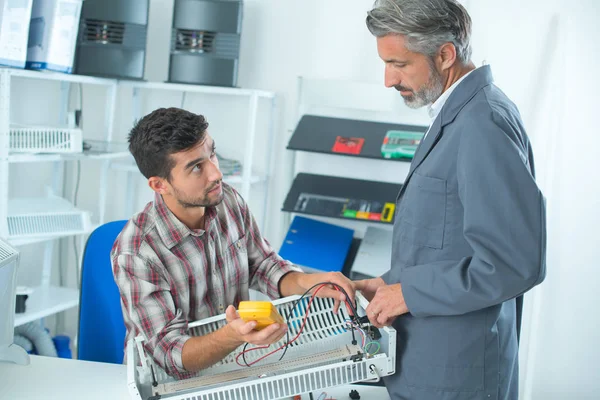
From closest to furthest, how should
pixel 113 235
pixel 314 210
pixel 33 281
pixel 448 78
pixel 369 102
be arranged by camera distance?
pixel 448 78
pixel 113 235
pixel 314 210
pixel 369 102
pixel 33 281

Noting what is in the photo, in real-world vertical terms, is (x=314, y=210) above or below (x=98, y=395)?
above

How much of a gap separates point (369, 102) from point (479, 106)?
1.83 meters

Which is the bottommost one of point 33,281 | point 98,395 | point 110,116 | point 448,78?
point 33,281

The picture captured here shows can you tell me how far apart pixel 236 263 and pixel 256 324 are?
512 mm

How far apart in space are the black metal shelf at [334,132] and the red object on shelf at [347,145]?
0.01 m

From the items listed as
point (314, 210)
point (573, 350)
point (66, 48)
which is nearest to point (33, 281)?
point (66, 48)

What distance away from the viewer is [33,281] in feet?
11.3

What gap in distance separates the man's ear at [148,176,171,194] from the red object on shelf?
1348 mm

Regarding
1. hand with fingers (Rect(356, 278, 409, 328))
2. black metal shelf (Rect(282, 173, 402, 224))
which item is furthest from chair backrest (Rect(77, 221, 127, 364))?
black metal shelf (Rect(282, 173, 402, 224))

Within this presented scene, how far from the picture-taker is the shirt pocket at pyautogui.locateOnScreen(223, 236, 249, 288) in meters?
1.74

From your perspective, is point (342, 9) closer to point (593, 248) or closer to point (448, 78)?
point (593, 248)

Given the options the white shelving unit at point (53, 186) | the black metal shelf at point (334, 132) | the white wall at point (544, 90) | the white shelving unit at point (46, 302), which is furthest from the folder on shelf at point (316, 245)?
the white shelving unit at point (46, 302)

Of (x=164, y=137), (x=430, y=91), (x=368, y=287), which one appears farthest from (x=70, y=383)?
(x=430, y=91)

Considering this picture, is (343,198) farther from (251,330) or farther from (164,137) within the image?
(251,330)
